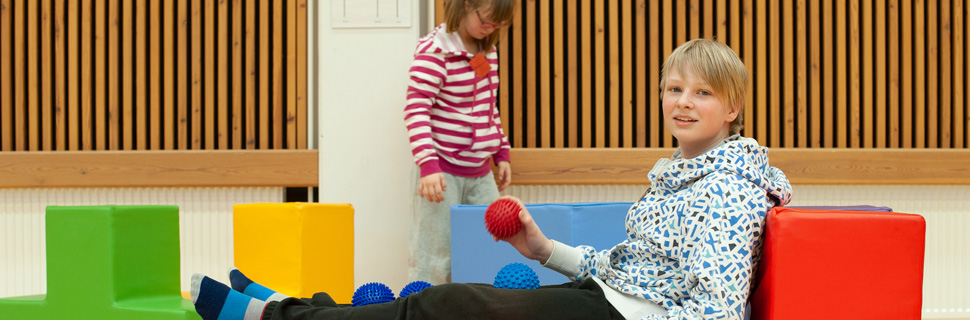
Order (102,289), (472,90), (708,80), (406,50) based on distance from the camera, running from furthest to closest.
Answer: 1. (406,50)
2. (472,90)
3. (102,289)
4. (708,80)

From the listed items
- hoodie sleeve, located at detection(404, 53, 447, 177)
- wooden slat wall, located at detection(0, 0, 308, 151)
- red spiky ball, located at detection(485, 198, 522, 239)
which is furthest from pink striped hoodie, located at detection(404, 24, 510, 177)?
red spiky ball, located at detection(485, 198, 522, 239)

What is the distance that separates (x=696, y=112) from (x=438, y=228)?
1.35 metres

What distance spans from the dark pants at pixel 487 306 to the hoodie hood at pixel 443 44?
1.31m

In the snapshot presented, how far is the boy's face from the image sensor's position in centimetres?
145

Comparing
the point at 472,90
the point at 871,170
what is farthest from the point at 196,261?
the point at 871,170

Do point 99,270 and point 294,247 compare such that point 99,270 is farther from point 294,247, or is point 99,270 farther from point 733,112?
point 733,112

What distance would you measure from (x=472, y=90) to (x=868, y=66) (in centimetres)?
180

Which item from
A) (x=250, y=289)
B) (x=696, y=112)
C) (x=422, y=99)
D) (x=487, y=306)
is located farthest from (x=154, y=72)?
(x=696, y=112)

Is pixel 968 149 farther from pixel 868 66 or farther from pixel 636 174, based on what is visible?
pixel 636 174

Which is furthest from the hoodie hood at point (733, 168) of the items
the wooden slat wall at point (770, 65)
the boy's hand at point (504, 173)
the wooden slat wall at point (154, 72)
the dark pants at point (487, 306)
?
the wooden slat wall at point (154, 72)

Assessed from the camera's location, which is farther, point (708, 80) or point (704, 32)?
point (704, 32)

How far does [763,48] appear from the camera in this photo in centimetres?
317

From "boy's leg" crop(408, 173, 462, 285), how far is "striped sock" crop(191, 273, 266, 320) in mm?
1110

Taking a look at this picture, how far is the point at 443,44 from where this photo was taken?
2.56m
